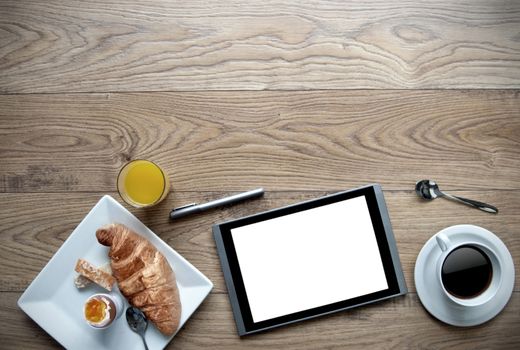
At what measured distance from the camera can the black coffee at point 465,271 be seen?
97 cm

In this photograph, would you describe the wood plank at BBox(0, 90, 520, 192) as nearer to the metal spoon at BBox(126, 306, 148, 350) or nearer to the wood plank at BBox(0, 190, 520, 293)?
the wood plank at BBox(0, 190, 520, 293)

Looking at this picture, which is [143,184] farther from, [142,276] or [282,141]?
[282,141]

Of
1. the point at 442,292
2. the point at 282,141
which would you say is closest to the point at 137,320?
the point at 282,141

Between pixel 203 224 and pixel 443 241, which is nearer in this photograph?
pixel 443 241

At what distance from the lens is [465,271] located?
979mm

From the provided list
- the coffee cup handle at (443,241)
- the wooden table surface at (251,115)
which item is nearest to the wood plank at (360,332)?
the wooden table surface at (251,115)

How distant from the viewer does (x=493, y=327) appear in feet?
3.44

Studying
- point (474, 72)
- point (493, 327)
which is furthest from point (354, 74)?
point (493, 327)

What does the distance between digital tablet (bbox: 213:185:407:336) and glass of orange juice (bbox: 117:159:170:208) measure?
0.15 m

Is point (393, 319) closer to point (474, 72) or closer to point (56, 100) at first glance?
point (474, 72)

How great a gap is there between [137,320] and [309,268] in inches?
14.8

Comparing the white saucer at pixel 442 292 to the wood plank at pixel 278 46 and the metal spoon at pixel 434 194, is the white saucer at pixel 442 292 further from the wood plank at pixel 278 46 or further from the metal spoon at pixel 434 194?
the wood plank at pixel 278 46

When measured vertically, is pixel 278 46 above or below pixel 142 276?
above

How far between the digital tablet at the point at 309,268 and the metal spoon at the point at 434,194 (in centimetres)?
10
